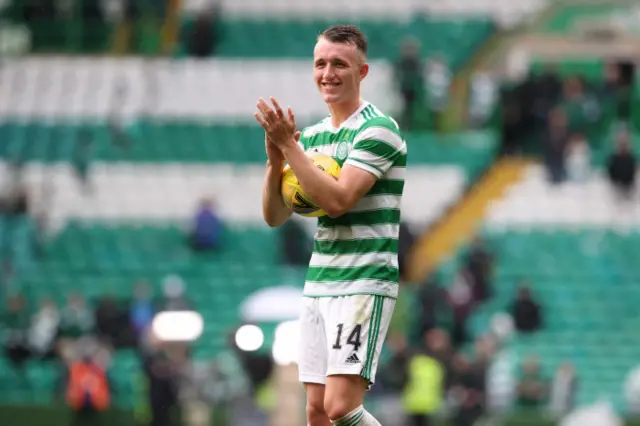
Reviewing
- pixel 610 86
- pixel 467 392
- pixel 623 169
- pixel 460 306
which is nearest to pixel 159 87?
pixel 610 86

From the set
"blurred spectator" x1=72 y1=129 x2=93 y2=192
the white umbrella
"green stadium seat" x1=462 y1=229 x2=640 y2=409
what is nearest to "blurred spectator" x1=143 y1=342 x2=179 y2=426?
the white umbrella

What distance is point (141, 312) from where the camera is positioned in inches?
726

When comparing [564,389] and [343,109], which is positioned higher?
[343,109]

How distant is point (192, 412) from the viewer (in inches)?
627

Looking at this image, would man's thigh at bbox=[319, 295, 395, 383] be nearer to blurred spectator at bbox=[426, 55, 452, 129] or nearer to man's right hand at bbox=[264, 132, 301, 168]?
man's right hand at bbox=[264, 132, 301, 168]

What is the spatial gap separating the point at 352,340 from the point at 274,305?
455 inches

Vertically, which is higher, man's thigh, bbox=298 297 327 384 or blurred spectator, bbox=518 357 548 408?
man's thigh, bbox=298 297 327 384

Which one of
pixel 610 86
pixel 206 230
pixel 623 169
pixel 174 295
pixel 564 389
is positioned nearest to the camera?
pixel 564 389

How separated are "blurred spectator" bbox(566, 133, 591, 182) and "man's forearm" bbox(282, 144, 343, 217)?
16.1 metres

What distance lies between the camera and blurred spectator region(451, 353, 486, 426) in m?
15.8

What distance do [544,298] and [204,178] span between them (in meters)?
6.20

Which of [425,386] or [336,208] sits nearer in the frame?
[336,208]

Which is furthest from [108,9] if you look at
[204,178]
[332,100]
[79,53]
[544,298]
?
[332,100]

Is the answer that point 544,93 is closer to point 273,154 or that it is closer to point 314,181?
point 273,154
